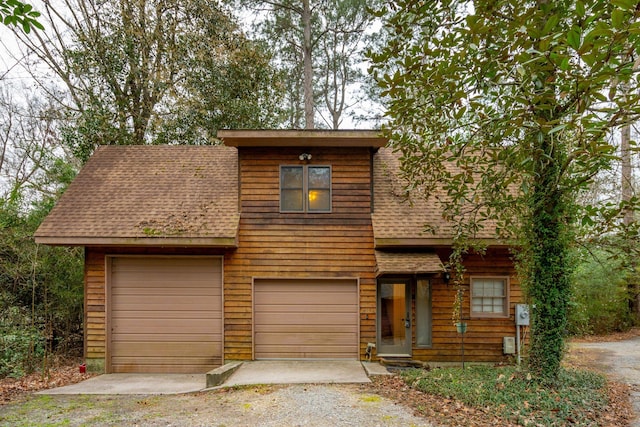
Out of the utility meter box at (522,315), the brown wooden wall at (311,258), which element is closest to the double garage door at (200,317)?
Answer: the brown wooden wall at (311,258)

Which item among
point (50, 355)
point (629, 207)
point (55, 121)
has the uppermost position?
point (55, 121)

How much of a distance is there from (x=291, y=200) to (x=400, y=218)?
7.79 feet

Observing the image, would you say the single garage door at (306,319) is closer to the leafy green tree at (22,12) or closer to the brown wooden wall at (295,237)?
the brown wooden wall at (295,237)

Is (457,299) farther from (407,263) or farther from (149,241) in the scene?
(149,241)

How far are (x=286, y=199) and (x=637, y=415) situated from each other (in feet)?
22.3

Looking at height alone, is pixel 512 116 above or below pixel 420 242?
above

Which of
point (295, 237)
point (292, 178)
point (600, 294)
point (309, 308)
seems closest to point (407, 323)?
point (309, 308)

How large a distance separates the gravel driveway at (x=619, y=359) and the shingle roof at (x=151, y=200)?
7711 mm

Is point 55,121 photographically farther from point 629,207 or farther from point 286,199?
point 629,207

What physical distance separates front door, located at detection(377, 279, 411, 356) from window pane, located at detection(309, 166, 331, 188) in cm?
242

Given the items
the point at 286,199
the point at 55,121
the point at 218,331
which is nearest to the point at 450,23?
the point at 286,199

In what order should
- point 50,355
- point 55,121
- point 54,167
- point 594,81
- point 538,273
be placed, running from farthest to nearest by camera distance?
point 55,121, point 54,167, point 50,355, point 538,273, point 594,81

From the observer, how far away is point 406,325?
823 cm

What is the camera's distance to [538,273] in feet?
20.3
